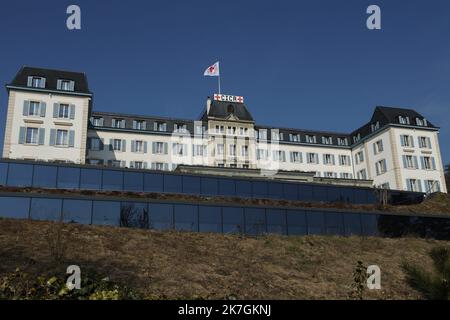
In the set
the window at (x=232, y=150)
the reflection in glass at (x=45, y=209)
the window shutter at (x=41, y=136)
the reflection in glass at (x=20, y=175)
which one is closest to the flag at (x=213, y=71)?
the window at (x=232, y=150)

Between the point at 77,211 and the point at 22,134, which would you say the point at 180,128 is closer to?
the point at 22,134

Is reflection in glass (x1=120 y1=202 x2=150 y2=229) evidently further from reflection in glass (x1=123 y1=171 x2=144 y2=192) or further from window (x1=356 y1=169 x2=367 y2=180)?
window (x1=356 y1=169 x2=367 y2=180)

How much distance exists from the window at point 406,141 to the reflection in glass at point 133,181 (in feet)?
137

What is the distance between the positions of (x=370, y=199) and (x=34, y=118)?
38.4 metres

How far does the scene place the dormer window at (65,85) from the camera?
194 feet

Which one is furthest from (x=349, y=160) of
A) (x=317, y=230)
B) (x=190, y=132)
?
(x=317, y=230)

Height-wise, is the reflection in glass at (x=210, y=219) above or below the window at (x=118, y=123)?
below

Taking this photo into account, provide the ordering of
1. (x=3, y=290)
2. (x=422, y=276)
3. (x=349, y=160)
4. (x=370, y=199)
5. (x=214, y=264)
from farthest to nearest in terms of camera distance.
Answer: (x=349, y=160), (x=370, y=199), (x=214, y=264), (x=422, y=276), (x=3, y=290)

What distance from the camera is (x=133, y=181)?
4250 centimetres

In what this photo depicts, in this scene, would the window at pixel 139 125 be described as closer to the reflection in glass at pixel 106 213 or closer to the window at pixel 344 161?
the window at pixel 344 161

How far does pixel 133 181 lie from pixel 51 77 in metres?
24.9

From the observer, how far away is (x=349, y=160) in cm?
7888

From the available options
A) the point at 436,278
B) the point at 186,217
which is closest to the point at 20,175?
the point at 186,217
